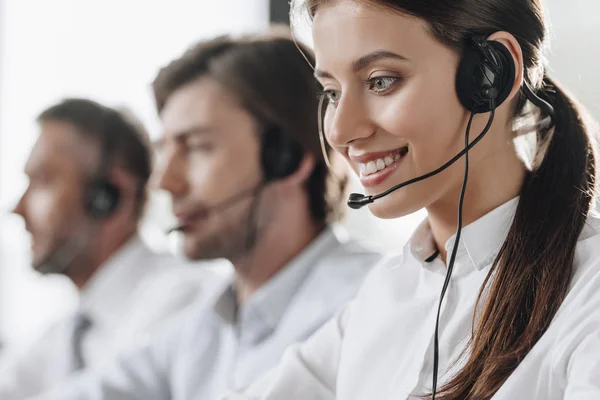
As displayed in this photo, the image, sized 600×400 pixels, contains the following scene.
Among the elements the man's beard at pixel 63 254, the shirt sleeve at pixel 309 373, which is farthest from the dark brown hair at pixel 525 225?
the man's beard at pixel 63 254

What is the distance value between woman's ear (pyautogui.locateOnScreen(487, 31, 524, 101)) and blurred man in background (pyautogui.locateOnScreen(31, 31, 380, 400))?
0.70m

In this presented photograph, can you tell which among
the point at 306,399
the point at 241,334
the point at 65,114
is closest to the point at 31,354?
the point at 65,114

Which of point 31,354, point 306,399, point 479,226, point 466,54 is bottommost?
point 31,354

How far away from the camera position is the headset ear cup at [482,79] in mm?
896

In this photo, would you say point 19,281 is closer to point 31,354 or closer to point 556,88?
point 31,354

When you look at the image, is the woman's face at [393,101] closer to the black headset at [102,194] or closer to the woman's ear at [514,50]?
the woman's ear at [514,50]

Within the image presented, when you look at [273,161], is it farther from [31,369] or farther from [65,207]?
[31,369]

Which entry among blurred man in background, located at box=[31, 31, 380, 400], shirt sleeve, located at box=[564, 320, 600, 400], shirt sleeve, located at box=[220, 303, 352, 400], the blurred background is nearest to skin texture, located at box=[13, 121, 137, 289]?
the blurred background

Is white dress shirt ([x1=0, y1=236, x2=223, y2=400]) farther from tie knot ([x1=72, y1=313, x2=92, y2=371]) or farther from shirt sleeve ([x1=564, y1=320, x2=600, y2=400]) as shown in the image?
shirt sleeve ([x1=564, y1=320, x2=600, y2=400])

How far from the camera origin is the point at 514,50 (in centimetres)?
91

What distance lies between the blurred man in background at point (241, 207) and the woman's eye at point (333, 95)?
23.0 inches

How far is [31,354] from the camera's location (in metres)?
2.14

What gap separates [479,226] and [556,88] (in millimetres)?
214

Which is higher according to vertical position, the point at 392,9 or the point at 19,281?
the point at 392,9
